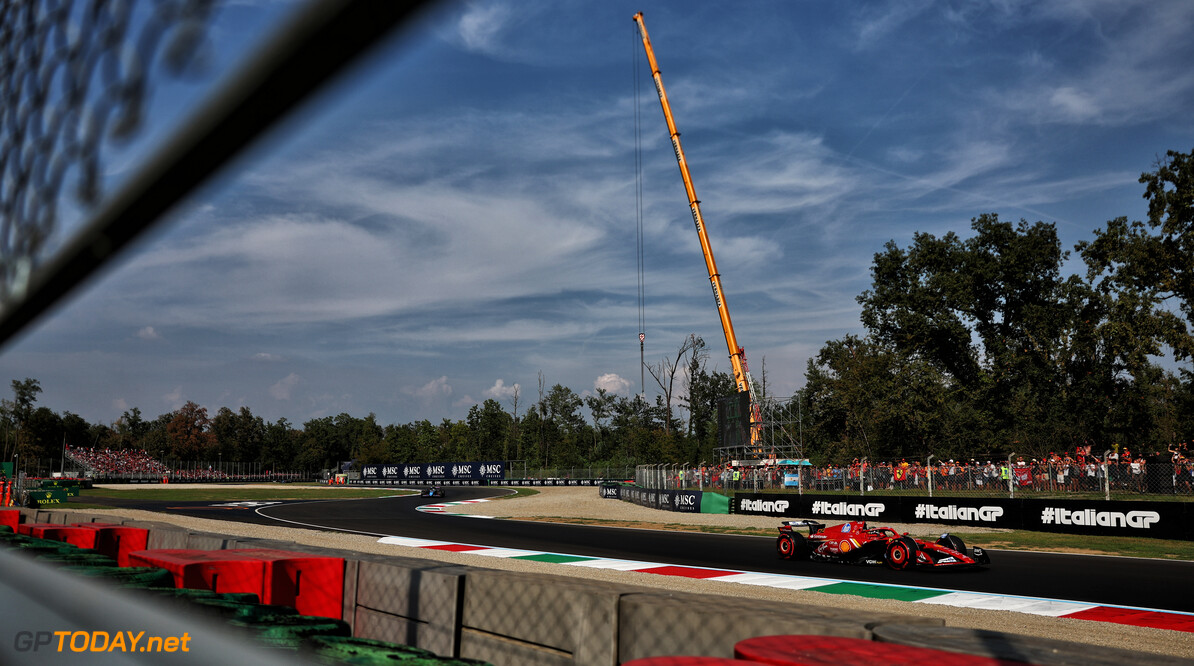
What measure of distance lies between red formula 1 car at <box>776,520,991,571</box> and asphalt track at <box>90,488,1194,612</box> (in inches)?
7.3

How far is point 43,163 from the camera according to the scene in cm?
240

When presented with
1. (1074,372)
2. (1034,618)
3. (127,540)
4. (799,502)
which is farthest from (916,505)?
(1074,372)

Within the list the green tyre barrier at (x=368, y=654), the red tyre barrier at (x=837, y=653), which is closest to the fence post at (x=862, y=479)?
the red tyre barrier at (x=837, y=653)

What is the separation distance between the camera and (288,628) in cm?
251

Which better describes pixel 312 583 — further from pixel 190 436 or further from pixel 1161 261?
pixel 190 436

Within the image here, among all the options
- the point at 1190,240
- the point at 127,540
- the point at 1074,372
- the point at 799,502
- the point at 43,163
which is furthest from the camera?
the point at 1074,372

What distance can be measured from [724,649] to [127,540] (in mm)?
5539

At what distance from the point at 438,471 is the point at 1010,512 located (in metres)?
57.6

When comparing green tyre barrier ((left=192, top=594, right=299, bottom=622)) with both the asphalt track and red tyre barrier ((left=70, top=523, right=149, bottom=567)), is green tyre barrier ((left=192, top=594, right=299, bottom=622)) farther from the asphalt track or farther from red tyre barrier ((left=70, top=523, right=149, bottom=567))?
the asphalt track

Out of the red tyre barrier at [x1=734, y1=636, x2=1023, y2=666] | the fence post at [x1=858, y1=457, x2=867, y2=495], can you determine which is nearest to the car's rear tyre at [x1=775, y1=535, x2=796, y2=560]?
the fence post at [x1=858, y1=457, x2=867, y2=495]

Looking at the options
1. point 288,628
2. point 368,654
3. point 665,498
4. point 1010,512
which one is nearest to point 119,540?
point 288,628

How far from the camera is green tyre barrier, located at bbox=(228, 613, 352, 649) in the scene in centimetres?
239

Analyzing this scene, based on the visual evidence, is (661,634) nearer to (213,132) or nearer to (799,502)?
(213,132)

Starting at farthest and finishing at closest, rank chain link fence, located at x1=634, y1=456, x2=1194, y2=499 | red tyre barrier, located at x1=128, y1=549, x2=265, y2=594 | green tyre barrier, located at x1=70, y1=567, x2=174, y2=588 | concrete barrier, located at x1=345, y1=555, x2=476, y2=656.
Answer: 1. chain link fence, located at x1=634, y1=456, x2=1194, y2=499
2. red tyre barrier, located at x1=128, y1=549, x2=265, y2=594
3. concrete barrier, located at x1=345, y1=555, x2=476, y2=656
4. green tyre barrier, located at x1=70, y1=567, x2=174, y2=588
